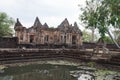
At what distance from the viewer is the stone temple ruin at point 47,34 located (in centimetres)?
3769

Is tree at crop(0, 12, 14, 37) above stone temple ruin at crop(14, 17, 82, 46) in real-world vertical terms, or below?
above

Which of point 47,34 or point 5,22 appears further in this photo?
point 5,22

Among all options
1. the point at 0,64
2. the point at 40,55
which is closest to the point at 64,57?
the point at 40,55

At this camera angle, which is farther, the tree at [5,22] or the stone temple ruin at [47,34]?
the tree at [5,22]

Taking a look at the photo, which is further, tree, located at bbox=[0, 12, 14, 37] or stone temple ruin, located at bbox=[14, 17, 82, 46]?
tree, located at bbox=[0, 12, 14, 37]

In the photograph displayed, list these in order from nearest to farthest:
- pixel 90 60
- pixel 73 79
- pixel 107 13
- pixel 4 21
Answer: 1. pixel 73 79
2. pixel 90 60
3. pixel 107 13
4. pixel 4 21

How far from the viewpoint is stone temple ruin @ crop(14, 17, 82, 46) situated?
3769 centimetres

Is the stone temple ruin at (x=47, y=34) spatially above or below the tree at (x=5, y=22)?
below

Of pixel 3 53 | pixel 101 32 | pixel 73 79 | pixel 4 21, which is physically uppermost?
pixel 4 21

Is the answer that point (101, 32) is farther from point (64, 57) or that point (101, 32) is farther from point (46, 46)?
point (46, 46)

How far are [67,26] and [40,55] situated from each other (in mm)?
17537

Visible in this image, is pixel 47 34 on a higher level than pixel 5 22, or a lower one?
lower

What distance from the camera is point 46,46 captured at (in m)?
29.4

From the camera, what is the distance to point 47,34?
39.4 meters
